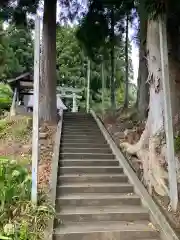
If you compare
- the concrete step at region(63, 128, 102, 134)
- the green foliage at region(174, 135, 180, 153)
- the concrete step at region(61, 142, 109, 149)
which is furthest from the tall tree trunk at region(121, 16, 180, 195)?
the concrete step at region(63, 128, 102, 134)

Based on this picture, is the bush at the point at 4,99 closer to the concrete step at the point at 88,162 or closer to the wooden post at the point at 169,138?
the concrete step at the point at 88,162

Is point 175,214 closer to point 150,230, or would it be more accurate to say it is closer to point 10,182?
point 150,230

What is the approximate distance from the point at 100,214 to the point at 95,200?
565 mm

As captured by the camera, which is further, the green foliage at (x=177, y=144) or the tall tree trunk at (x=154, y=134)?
the green foliage at (x=177, y=144)

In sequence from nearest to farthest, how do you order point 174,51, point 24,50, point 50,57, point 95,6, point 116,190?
point 116,190
point 174,51
point 50,57
point 95,6
point 24,50

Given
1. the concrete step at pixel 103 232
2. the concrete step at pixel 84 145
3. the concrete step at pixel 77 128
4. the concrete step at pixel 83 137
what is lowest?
the concrete step at pixel 103 232

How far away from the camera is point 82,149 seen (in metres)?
9.78

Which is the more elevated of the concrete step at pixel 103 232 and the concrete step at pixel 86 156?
the concrete step at pixel 86 156

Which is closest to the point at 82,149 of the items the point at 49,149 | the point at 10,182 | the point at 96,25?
the point at 49,149

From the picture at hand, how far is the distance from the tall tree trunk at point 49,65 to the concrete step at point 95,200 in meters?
5.29

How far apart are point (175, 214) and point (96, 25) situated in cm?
915

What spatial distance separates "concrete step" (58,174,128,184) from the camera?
26.0 ft

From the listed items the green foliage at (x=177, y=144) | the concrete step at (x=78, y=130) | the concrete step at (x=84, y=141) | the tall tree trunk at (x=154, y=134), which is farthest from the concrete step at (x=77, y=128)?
the green foliage at (x=177, y=144)

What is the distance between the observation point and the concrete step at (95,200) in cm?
694
